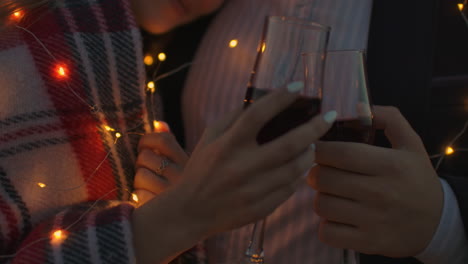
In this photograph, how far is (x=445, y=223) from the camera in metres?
0.90

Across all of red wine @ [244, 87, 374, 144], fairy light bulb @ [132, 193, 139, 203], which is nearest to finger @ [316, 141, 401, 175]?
red wine @ [244, 87, 374, 144]

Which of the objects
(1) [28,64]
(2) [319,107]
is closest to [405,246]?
(2) [319,107]

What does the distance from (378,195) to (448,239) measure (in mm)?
244

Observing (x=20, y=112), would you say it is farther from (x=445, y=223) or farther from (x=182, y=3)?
(x=445, y=223)

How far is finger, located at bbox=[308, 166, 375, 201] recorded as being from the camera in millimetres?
824

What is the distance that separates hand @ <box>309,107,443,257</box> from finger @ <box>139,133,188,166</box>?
1.13 ft

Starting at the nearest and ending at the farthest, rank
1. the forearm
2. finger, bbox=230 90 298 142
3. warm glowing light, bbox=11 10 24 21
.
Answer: finger, bbox=230 90 298 142, the forearm, warm glowing light, bbox=11 10 24 21

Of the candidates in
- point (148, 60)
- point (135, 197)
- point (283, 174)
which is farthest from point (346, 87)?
point (148, 60)

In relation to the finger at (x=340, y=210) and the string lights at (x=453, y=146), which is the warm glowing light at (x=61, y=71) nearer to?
the finger at (x=340, y=210)

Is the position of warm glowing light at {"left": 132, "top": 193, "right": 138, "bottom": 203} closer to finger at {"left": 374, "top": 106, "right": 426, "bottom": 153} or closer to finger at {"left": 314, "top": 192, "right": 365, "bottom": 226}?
finger at {"left": 314, "top": 192, "right": 365, "bottom": 226}

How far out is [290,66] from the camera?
2.40 feet

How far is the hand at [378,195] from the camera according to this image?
815mm

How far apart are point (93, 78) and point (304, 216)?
25.3 inches

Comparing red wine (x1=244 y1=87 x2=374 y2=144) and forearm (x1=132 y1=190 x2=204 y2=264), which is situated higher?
red wine (x1=244 y1=87 x2=374 y2=144)
